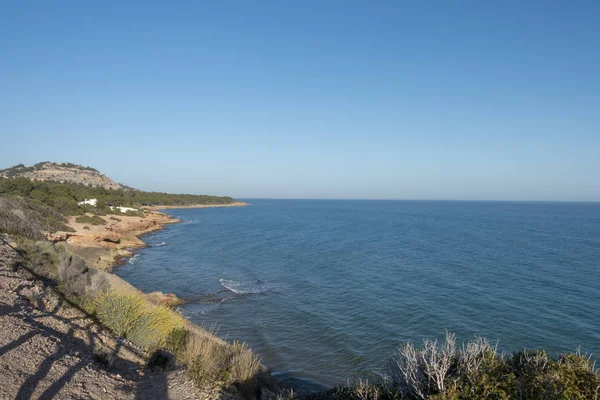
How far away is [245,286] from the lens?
27938 millimetres

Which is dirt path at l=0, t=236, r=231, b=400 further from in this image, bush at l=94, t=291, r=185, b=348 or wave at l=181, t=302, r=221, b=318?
wave at l=181, t=302, r=221, b=318

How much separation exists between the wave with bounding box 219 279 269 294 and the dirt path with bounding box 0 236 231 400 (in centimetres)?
1576

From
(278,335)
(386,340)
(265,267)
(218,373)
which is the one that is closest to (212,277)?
(265,267)

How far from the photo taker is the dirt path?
270 inches

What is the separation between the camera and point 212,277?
30.4 meters

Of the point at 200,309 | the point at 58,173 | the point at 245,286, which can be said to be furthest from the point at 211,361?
the point at 58,173

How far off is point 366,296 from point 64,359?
66.3 feet

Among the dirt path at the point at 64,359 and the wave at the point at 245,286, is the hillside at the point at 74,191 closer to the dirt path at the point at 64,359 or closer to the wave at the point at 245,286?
the wave at the point at 245,286

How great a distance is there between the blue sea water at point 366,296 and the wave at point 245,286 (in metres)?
0.08

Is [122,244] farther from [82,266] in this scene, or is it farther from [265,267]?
[82,266]

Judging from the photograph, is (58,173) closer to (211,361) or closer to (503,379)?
(211,361)

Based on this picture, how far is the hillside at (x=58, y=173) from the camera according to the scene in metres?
116

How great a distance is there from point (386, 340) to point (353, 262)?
64.2ft

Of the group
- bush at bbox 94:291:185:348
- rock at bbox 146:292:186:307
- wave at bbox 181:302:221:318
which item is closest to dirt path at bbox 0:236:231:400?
bush at bbox 94:291:185:348
